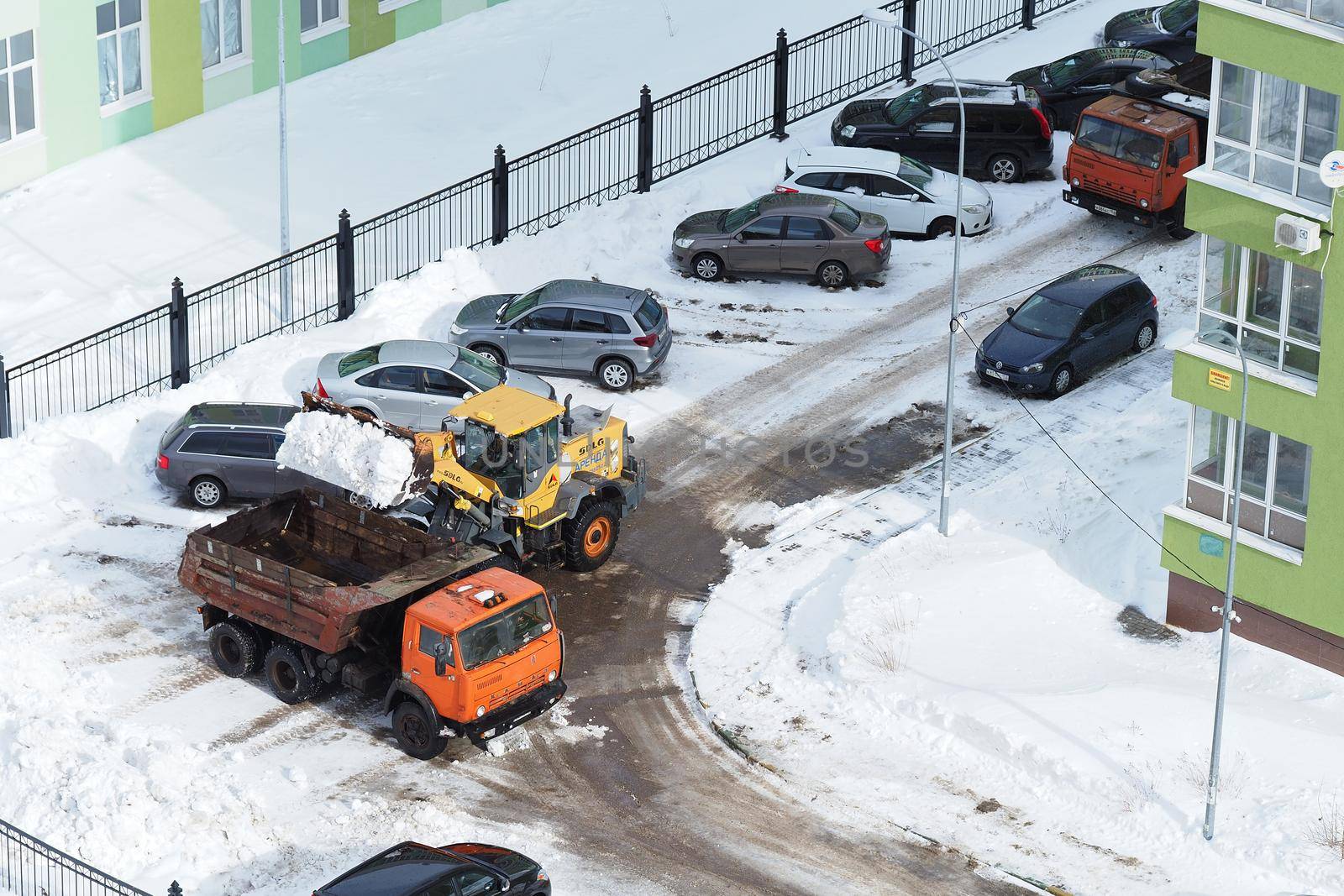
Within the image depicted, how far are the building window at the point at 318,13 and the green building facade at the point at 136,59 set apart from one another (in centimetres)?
3

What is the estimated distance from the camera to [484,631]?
26547mm

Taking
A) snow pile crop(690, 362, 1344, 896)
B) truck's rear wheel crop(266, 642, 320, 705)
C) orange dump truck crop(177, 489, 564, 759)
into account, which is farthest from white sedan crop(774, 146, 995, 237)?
truck's rear wheel crop(266, 642, 320, 705)

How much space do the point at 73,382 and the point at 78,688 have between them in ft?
31.2

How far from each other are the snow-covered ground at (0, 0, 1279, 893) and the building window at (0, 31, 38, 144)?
2.00 meters

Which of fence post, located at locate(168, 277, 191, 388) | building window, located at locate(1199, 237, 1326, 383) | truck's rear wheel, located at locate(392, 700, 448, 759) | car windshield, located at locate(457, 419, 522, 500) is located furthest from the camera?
fence post, located at locate(168, 277, 191, 388)

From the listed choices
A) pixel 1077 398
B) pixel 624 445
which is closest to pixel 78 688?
pixel 624 445

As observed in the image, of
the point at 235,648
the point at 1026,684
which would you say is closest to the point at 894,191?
the point at 1026,684

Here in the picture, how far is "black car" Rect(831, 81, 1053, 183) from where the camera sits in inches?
1700

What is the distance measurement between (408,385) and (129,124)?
46.1 ft

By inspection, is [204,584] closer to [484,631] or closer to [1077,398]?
[484,631]

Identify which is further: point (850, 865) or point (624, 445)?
point (624, 445)

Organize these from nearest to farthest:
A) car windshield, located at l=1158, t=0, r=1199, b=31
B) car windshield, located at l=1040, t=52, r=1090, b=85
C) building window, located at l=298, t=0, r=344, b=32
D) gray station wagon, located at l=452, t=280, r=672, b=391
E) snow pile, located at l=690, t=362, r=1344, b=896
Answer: snow pile, located at l=690, t=362, r=1344, b=896, gray station wagon, located at l=452, t=280, r=672, b=391, car windshield, located at l=1040, t=52, r=1090, b=85, car windshield, located at l=1158, t=0, r=1199, b=31, building window, located at l=298, t=0, r=344, b=32

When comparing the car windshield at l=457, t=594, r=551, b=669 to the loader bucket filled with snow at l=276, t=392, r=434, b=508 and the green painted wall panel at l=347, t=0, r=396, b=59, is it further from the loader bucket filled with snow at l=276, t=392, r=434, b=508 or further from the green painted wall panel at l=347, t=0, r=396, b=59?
the green painted wall panel at l=347, t=0, r=396, b=59

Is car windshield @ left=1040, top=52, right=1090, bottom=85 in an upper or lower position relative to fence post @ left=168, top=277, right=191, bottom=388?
upper
